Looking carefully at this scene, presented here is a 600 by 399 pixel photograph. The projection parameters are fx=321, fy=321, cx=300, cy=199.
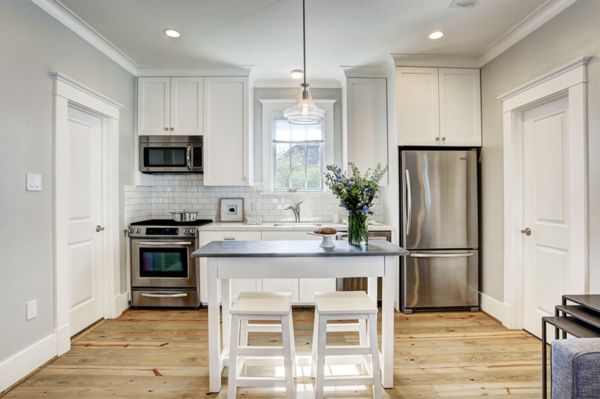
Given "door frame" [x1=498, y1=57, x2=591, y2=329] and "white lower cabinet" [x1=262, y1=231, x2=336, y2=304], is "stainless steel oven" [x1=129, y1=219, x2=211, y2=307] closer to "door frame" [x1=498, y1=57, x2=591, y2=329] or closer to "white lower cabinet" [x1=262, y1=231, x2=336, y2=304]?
"white lower cabinet" [x1=262, y1=231, x2=336, y2=304]

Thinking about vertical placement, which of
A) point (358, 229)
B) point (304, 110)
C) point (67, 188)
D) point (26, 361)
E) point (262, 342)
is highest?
point (304, 110)

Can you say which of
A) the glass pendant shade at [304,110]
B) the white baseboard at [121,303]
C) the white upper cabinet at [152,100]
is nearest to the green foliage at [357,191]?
the glass pendant shade at [304,110]

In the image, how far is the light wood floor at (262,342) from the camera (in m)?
2.09

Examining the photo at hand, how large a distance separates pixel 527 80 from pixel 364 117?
1569mm

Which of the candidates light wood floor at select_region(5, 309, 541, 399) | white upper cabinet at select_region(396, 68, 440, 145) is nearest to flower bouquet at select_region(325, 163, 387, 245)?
light wood floor at select_region(5, 309, 541, 399)

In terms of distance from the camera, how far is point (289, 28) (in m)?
2.88

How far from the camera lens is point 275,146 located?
4.26 metres

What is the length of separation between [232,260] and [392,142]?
235 centimetres

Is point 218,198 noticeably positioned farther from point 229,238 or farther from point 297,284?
point 297,284

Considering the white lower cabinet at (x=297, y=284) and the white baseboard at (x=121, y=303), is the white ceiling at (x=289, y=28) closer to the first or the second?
the white lower cabinet at (x=297, y=284)

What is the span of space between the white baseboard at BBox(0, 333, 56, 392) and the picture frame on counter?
Result: 81.6 inches

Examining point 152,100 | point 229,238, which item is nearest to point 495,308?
point 229,238

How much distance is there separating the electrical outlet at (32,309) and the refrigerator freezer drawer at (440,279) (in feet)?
10.6

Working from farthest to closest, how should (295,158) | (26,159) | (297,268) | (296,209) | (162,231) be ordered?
(295,158)
(296,209)
(162,231)
(26,159)
(297,268)
